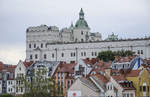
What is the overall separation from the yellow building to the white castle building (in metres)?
72.3

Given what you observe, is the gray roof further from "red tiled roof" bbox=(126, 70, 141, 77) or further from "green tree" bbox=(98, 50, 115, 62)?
"green tree" bbox=(98, 50, 115, 62)

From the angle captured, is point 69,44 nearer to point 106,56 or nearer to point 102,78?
point 106,56

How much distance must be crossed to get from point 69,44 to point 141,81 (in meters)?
91.7

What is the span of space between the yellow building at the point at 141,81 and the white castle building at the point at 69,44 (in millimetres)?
72257

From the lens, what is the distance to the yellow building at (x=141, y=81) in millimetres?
77812

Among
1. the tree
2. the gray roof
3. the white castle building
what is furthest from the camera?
the white castle building

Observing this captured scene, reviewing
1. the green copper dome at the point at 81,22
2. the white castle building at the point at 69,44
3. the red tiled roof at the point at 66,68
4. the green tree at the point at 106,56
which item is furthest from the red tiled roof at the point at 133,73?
the green copper dome at the point at 81,22

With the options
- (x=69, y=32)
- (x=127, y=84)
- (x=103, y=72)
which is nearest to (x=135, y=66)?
(x=103, y=72)

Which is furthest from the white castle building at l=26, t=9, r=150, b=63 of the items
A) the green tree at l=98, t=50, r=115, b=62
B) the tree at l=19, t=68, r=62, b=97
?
the tree at l=19, t=68, r=62, b=97

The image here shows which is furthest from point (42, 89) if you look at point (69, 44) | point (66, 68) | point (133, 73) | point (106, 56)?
point (69, 44)

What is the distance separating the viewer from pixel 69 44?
554ft

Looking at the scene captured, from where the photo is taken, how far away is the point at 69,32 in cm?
18912

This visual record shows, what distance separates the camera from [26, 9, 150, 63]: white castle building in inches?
6152

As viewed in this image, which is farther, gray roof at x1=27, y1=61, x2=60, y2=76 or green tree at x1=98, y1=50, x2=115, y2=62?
green tree at x1=98, y1=50, x2=115, y2=62
